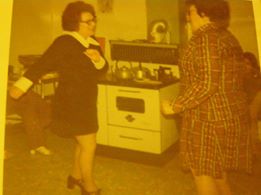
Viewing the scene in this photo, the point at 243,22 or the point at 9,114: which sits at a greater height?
the point at 243,22

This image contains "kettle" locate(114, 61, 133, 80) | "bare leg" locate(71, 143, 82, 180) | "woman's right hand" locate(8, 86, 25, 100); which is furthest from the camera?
"kettle" locate(114, 61, 133, 80)

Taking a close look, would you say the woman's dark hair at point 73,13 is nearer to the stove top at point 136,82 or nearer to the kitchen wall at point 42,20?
the kitchen wall at point 42,20

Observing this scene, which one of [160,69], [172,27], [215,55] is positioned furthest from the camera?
[160,69]

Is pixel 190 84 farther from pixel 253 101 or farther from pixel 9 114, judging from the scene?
pixel 9 114

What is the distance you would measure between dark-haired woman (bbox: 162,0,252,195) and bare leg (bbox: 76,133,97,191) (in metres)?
0.19

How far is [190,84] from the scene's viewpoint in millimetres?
731

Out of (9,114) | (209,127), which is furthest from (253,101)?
(9,114)

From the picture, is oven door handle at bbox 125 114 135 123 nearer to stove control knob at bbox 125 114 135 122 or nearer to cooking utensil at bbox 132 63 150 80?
stove control knob at bbox 125 114 135 122

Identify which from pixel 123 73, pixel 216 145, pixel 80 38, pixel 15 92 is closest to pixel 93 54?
pixel 80 38

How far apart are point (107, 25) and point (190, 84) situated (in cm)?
26

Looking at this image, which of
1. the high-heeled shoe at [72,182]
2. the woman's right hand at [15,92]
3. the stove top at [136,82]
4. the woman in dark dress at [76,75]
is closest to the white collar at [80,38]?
the woman in dark dress at [76,75]

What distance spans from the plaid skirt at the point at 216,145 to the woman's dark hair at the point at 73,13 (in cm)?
27

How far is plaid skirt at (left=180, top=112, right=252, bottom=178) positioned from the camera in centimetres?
75

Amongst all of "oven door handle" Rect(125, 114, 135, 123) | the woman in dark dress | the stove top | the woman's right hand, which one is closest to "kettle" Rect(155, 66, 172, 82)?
the stove top
